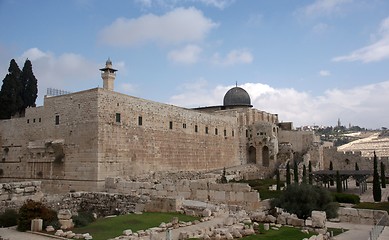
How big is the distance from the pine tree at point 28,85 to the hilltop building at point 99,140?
210 inches

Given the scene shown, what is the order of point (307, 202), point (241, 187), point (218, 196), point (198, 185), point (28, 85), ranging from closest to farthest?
point (307, 202), point (241, 187), point (218, 196), point (198, 185), point (28, 85)

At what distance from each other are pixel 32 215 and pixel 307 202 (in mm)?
9773

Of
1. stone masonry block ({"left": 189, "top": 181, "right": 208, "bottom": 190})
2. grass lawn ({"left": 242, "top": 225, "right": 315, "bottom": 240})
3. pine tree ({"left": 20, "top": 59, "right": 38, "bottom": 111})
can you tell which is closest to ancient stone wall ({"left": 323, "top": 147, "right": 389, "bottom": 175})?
stone masonry block ({"left": 189, "top": 181, "right": 208, "bottom": 190})

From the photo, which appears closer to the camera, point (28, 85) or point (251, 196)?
point (251, 196)

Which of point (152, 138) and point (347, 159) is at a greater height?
point (152, 138)

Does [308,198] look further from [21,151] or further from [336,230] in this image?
[21,151]

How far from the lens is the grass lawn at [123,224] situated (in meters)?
10.5

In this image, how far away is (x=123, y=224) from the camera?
38.4ft

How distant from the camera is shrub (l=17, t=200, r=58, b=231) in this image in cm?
1122

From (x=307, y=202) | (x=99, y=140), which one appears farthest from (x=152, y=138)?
(x=307, y=202)

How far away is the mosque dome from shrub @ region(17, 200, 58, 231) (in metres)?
31.3

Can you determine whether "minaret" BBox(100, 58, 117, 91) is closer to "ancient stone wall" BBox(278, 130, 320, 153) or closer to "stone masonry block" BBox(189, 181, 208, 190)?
"stone masonry block" BBox(189, 181, 208, 190)

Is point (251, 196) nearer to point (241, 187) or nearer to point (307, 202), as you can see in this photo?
point (241, 187)

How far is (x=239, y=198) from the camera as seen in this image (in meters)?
16.4
